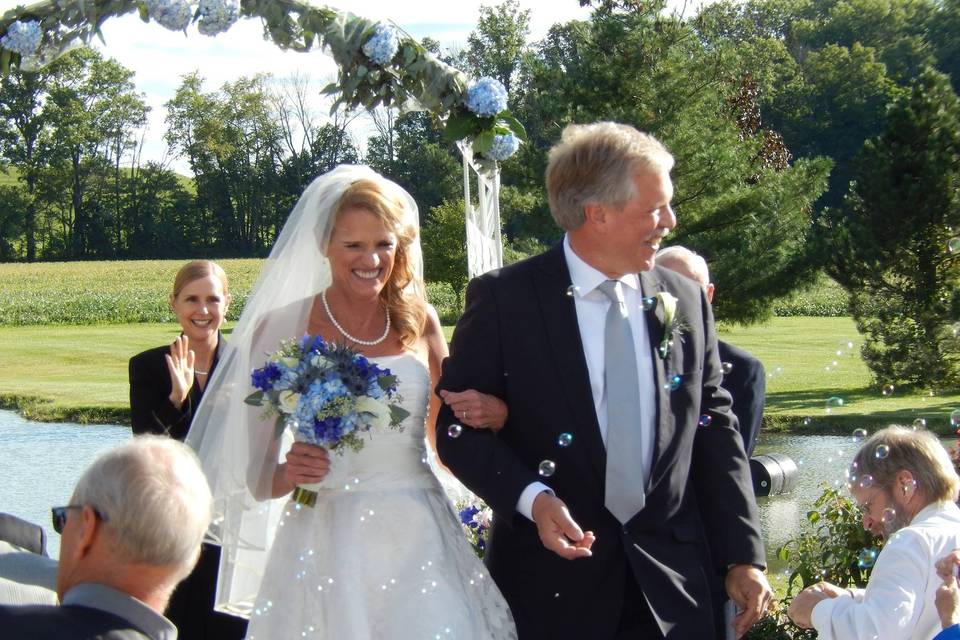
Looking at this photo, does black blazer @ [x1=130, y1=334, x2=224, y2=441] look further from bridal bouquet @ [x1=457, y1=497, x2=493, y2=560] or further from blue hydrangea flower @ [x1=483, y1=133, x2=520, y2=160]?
blue hydrangea flower @ [x1=483, y1=133, x2=520, y2=160]

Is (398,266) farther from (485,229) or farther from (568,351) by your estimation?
(485,229)

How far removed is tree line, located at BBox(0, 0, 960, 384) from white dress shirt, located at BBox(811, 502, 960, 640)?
30.7ft

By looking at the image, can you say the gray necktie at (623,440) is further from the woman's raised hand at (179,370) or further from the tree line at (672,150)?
the tree line at (672,150)

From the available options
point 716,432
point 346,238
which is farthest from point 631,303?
point 346,238

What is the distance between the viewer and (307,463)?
3848 mm

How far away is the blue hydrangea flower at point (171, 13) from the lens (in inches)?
223

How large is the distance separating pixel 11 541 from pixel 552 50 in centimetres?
5916

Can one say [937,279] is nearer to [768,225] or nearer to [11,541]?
[768,225]

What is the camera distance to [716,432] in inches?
139

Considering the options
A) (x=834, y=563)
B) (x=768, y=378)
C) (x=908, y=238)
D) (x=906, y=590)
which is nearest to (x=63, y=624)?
(x=906, y=590)

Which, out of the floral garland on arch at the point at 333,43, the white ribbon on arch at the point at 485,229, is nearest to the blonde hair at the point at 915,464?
the floral garland on arch at the point at 333,43

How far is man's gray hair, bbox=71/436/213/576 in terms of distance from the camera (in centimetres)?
219

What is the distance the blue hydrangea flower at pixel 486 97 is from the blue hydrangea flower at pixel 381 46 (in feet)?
1.57

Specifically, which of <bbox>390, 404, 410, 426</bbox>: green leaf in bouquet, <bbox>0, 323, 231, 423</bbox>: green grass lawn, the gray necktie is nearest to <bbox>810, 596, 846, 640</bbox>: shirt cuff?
the gray necktie
